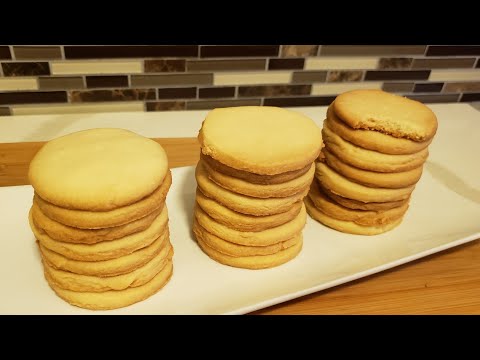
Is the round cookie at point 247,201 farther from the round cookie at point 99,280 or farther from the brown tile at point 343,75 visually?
the brown tile at point 343,75

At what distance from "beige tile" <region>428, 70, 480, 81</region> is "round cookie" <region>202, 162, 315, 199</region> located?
1.51m

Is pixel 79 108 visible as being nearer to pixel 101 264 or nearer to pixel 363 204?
pixel 101 264

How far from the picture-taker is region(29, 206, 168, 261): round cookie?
44.4 inches

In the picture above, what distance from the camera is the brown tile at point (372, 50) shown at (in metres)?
2.18

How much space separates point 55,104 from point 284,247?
1.26 meters

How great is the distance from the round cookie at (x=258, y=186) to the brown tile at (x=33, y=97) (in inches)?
41.1

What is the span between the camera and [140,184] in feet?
3.64

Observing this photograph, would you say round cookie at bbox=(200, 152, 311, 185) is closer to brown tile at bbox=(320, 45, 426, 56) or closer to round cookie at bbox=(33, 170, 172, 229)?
round cookie at bbox=(33, 170, 172, 229)

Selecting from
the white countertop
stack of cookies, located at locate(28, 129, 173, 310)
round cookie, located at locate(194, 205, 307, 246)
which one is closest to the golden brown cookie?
round cookie, located at locate(194, 205, 307, 246)

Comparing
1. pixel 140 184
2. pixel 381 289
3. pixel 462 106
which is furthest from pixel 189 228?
pixel 462 106

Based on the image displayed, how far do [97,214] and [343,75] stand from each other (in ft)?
5.18

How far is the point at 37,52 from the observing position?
6.10 feet
